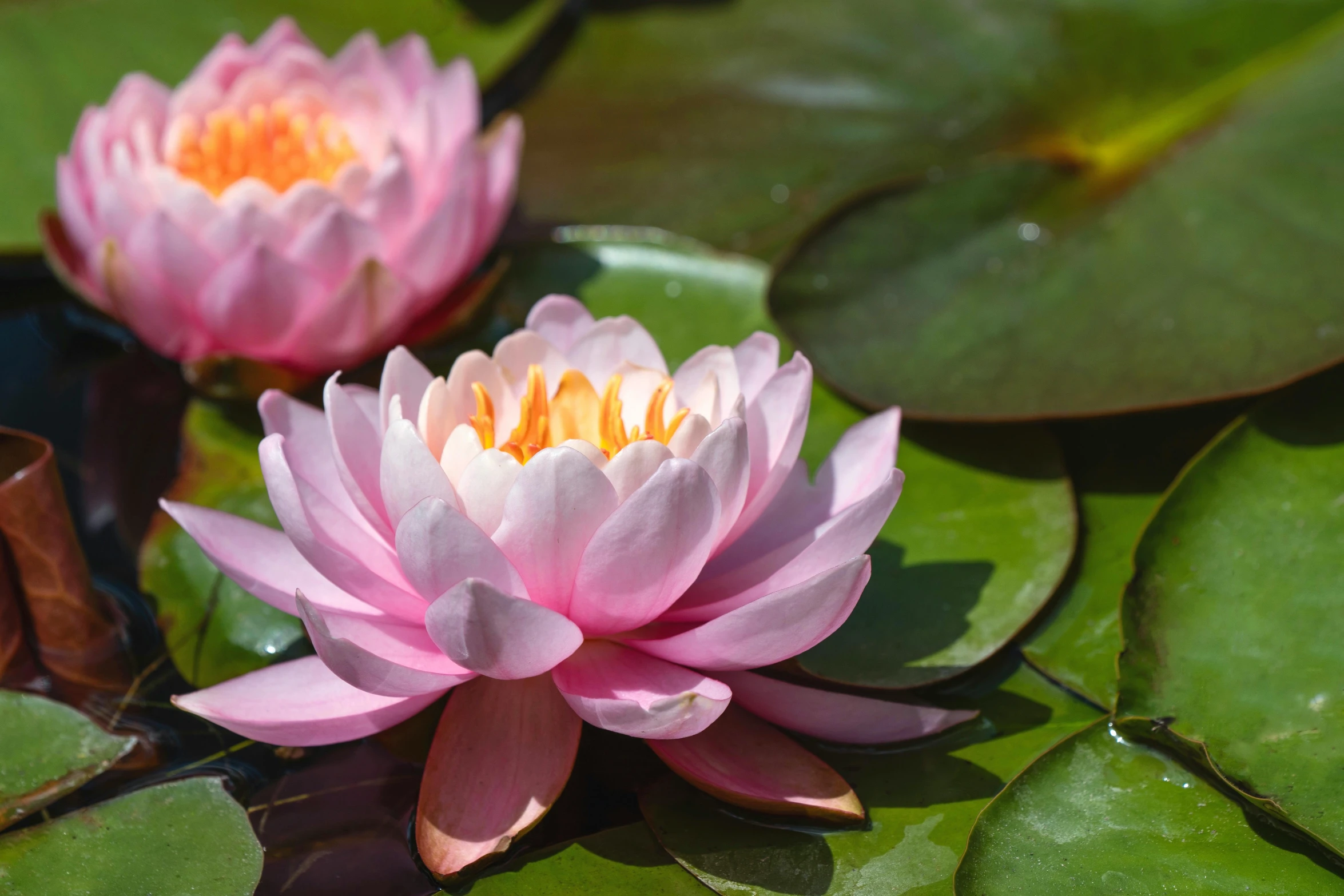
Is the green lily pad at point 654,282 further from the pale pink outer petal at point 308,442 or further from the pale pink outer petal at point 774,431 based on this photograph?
the pale pink outer petal at point 308,442

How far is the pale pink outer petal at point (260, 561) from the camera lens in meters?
1.13

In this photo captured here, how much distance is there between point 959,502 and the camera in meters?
1.49

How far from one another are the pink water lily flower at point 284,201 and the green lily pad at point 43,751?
2.05 ft

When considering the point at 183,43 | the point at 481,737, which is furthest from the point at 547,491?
the point at 183,43

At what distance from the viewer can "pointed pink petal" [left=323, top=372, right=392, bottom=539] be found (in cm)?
110

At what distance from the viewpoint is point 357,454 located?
44.8 inches

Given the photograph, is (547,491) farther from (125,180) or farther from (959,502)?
(125,180)

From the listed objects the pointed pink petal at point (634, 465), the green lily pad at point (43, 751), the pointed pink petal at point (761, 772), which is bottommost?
the pointed pink petal at point (761, 772)

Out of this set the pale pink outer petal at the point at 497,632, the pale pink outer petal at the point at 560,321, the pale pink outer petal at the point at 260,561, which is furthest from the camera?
the pale pink outer petal at the point at 560,321

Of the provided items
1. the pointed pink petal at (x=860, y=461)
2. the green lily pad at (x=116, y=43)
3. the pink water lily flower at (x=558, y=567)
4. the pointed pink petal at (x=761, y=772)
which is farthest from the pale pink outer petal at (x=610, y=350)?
the green lily pad at (x=116, y=43)

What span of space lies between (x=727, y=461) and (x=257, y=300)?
893 millimetres

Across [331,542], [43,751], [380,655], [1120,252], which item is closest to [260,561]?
[331,542]

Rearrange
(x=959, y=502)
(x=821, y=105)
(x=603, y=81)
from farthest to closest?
(x=603, y=81)
(x=821, y=105)
(x=959, y=502)

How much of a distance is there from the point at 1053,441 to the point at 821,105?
1016mm
